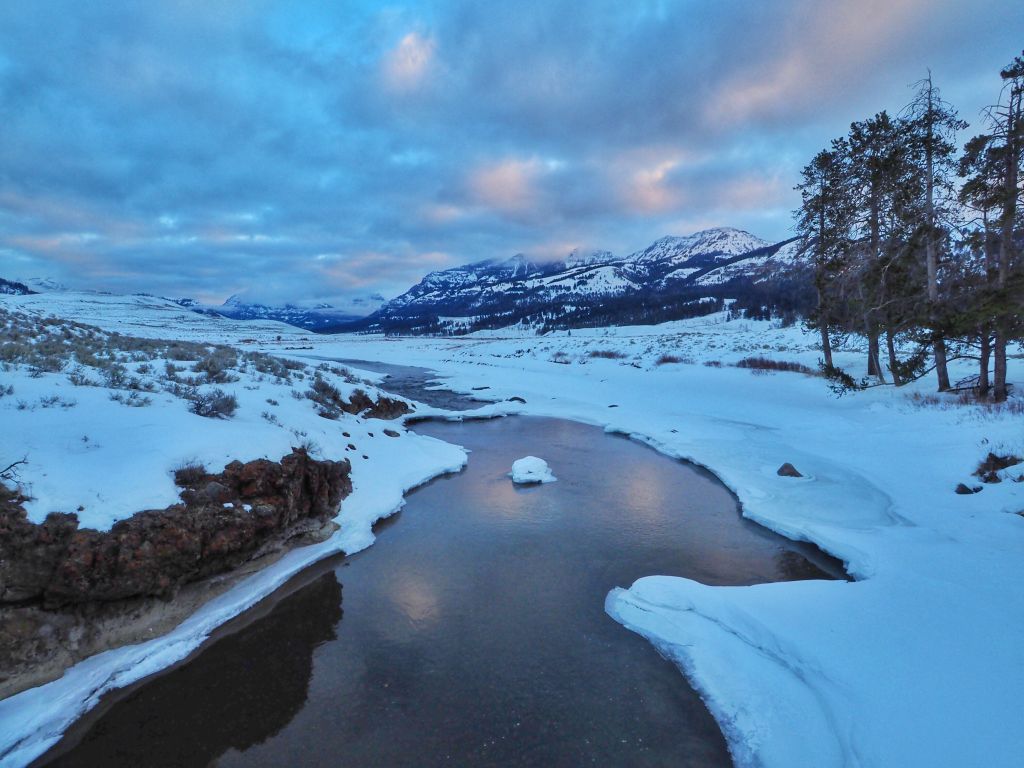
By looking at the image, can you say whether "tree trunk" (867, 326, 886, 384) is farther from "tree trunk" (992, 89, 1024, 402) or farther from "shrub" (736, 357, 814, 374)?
"tree trunk" (992, 89, 1024, 402)

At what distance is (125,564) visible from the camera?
248 inches

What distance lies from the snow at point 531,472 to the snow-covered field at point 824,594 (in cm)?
214

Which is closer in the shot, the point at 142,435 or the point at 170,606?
the point at 170,606

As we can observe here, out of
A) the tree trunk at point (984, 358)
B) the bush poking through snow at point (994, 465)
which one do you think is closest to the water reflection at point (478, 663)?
the bush poking through snow at point (994, 465)

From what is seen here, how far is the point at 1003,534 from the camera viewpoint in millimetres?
7137

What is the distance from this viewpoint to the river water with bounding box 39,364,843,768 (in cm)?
484

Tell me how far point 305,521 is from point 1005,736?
994 centimetres

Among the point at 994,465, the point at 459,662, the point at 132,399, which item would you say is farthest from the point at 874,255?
the point at 132,399

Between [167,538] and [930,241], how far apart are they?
2107 cm

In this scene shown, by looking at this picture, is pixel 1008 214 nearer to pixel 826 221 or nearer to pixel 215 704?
pixel 826 221

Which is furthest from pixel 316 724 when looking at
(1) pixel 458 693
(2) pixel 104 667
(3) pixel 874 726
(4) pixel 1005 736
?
(4) pixel 1005 736

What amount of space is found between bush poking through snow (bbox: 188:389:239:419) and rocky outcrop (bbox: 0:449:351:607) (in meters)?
2.39

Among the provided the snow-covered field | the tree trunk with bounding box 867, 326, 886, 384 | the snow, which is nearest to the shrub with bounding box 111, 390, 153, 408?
the snow-covered field

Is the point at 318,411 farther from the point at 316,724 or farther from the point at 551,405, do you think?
the point at 551,405
